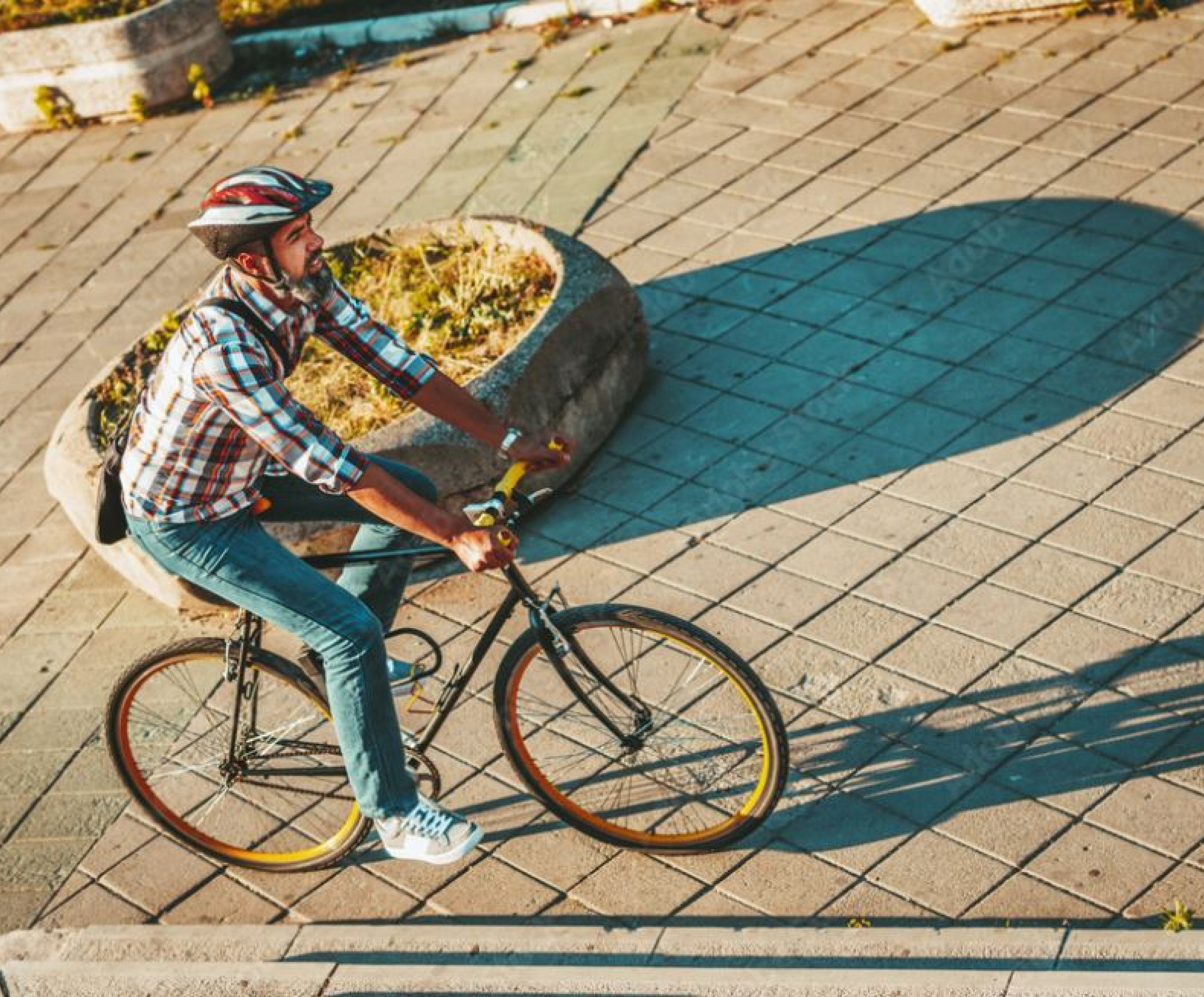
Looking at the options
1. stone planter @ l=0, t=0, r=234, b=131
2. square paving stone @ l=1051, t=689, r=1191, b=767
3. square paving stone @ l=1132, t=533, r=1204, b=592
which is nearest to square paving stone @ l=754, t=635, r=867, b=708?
square paving stone @ l=1051, t=689, r=1191, b=767

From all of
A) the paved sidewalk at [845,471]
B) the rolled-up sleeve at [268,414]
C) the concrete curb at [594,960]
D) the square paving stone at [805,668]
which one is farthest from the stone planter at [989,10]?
the concrete curb at [594,960]

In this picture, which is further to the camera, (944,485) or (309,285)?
(944,485)

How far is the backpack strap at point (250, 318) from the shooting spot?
425 centimetres

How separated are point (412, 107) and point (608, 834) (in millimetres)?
6695

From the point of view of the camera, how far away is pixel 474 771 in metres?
5.36

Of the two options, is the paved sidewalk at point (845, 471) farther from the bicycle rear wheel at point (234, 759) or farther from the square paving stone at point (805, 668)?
the bicycle rear wheel at point (234, 759)

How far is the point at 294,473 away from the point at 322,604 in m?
0.37

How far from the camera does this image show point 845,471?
645cm

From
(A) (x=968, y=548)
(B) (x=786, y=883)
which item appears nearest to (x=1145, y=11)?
(A) (x=968, y=548)

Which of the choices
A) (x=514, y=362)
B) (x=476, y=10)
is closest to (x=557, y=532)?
(x=514, y=362)

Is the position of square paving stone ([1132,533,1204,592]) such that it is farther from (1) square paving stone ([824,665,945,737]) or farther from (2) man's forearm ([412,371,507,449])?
(2) man's forearm ([412,371,507,449])

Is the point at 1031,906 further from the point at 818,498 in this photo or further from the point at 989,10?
the point at 989,10

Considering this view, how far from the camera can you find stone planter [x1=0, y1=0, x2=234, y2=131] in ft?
35.9

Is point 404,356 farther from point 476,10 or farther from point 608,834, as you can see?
point 476,10
